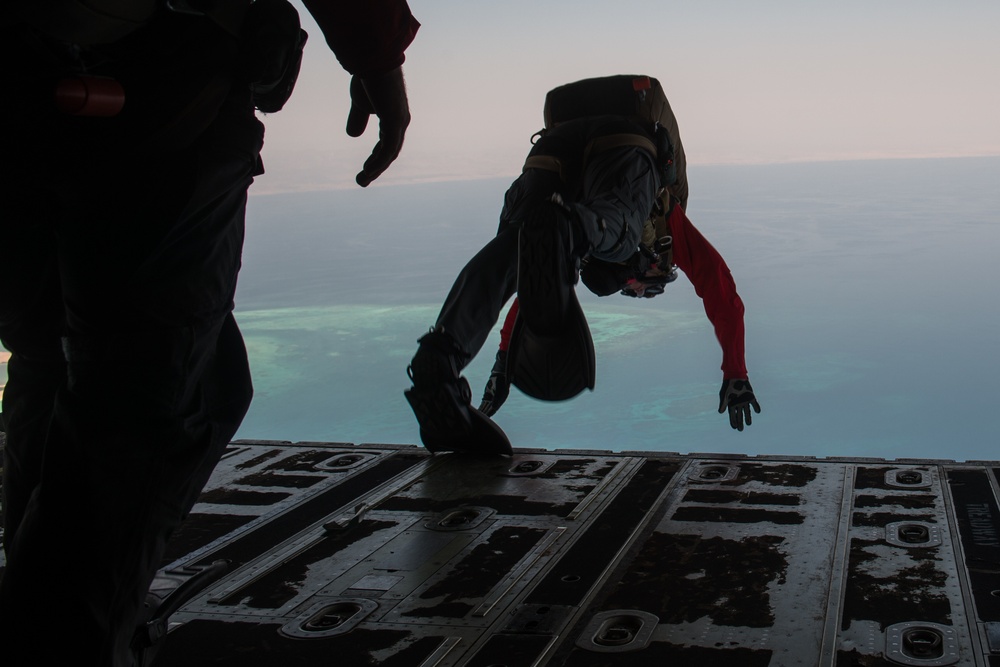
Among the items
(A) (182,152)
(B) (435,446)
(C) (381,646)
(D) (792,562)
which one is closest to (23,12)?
(A) (182,152)

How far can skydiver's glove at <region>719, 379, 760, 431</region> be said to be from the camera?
3135 millimetres

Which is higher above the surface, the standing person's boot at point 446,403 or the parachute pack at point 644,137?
→ the parachute pack at point 644,137

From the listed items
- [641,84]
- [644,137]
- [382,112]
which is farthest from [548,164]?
[382,112]

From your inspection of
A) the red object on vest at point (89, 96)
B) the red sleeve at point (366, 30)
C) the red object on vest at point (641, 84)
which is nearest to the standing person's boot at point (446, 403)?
the red object on vest at point (641, 84)

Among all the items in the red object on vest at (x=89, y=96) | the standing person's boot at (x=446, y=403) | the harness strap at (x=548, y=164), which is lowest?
the standing person's boot at (x=446, y=403)

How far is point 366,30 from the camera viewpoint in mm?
1160

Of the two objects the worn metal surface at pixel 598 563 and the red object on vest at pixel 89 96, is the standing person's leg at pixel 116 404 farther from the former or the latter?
the worn metal surface at pixel 598 563

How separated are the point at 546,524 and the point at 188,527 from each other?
32.6 inches

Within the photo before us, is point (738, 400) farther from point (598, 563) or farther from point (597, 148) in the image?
point (598, 563)

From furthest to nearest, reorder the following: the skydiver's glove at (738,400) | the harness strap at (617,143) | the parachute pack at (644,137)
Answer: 1. the skydiver's glove at (738,400)
2. the parachute pack at (644,137)
3. the harness strap at (617,143)

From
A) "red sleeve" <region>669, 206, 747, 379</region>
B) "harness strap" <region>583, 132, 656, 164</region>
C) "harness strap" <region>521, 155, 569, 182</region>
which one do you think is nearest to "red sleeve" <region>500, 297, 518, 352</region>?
"red sleeve" <region>669, 206, 747, 379</region>

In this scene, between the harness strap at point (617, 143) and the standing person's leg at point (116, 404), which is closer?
the standing person's leg at point (116, 404)

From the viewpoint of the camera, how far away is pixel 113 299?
1006mm

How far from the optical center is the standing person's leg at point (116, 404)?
38.9 inches
